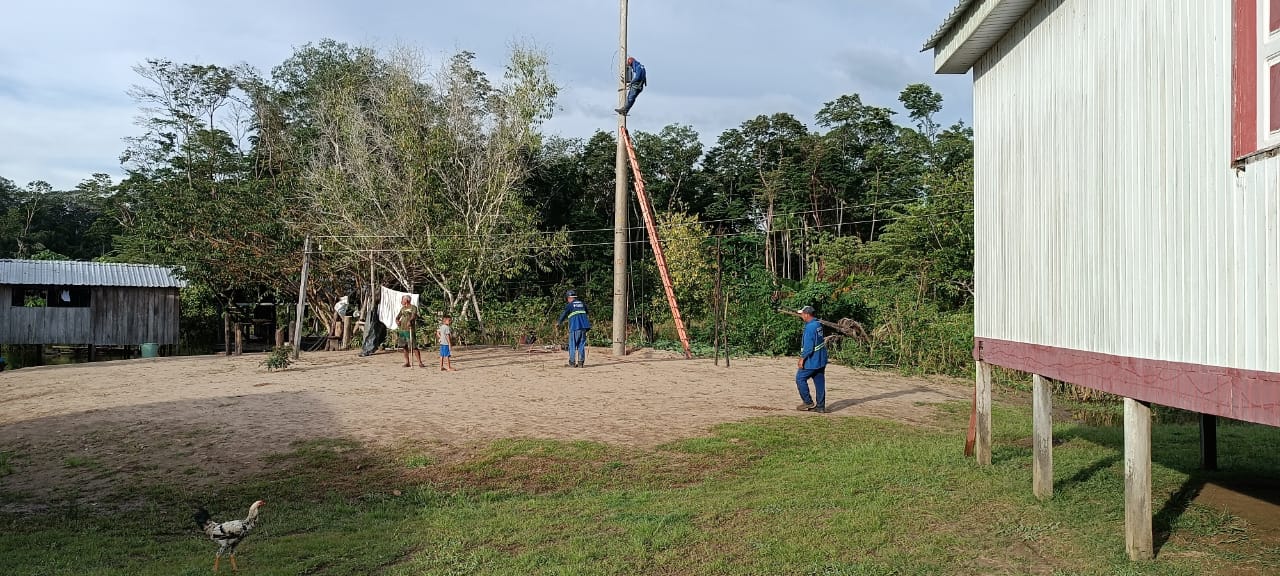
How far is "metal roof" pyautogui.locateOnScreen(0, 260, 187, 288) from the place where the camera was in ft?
87.3

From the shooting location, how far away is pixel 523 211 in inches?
978

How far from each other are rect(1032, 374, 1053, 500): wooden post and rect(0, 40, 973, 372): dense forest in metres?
10.7

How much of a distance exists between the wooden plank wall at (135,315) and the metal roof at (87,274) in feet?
0.99

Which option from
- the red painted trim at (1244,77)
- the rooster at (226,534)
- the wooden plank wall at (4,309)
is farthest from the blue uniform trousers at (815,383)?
the wooden plank wall at (4,309)

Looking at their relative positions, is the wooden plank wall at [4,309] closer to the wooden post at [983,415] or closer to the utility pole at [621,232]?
the utility pole at [621,232]

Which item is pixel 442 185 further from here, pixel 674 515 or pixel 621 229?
pixel 674 515

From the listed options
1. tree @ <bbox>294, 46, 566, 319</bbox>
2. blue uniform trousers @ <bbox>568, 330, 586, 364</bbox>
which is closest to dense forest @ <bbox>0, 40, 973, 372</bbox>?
tree @ <bbox>294, 46, 566, 319</bbox>

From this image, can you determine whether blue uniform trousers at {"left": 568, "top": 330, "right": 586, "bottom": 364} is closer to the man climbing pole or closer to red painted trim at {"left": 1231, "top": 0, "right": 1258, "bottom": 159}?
the man climbing pole

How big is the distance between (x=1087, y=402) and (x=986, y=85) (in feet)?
28.0

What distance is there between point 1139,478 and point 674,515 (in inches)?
133

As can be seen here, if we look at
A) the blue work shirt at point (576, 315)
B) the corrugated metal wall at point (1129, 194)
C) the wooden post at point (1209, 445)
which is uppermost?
the corrugated metal wall at point (1129, 194)

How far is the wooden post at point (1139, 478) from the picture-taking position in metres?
5.83

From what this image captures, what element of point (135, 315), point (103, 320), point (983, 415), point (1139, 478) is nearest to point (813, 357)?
point (983, 415)

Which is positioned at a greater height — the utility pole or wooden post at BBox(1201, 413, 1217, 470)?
the utility pole
